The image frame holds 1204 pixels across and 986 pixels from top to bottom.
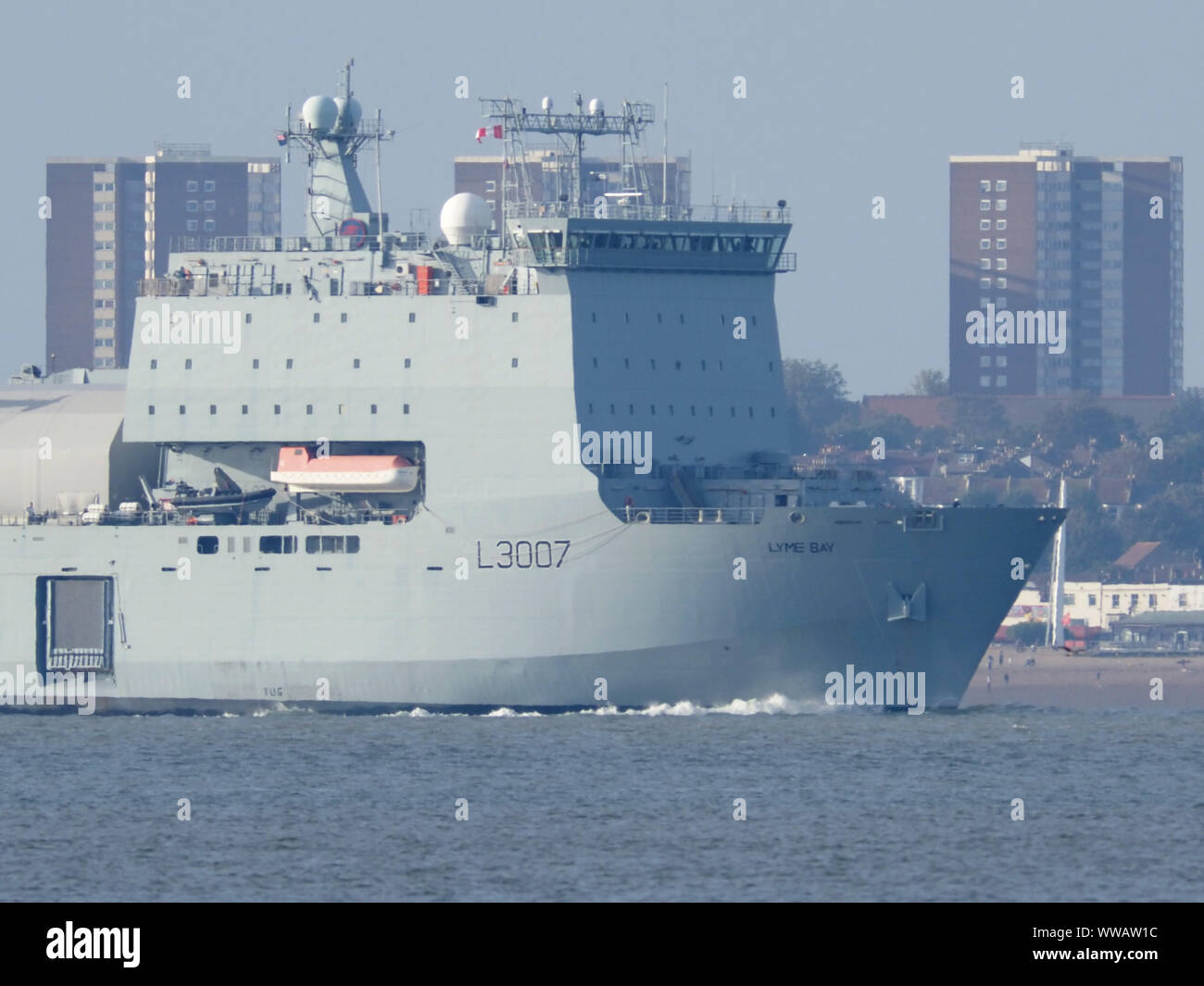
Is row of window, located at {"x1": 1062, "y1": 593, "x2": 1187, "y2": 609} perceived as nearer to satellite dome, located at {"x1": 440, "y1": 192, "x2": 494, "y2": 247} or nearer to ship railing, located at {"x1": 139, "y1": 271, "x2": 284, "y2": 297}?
satellite dome, located at {"x1": 440, "y1": 192, "x2": 494, "y2": 247}

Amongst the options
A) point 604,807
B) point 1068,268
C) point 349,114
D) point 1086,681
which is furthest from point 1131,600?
point 604,807

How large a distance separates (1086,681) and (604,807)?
3984 centimetres

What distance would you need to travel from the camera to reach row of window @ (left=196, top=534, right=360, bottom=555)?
49000 millimetres

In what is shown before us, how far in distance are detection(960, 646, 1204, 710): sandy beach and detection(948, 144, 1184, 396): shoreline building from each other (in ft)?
150

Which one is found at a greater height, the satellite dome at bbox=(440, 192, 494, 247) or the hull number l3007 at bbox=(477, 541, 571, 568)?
the satellite dome at bbox=(440, 192, 494, 247)

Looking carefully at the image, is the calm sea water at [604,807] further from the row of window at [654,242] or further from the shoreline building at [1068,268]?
the shoreline building at [1068,268]

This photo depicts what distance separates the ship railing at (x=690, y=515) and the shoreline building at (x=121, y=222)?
2938 inches

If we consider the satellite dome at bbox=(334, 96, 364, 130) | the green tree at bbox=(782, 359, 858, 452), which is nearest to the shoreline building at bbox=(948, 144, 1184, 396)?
the green tree at bbox=(782, 359, 858, 452)

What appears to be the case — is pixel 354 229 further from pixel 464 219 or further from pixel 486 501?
pixel 486 501

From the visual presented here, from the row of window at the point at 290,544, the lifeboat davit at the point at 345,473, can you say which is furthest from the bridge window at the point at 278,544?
the lifeboat davit at the point at 345,473

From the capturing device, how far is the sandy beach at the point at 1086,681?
68438mm

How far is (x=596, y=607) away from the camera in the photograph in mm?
47188

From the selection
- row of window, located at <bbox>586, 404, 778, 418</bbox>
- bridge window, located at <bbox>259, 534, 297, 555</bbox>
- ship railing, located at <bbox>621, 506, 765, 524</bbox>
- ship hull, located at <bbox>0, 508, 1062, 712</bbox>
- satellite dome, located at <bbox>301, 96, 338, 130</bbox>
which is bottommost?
ship hull, located at <bbox>0, 508, 1062, 712</bbox>

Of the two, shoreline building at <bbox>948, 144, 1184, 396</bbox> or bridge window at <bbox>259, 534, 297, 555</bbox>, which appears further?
shoreline building at <bbox>948, 144, 1184, 396</bbox>
